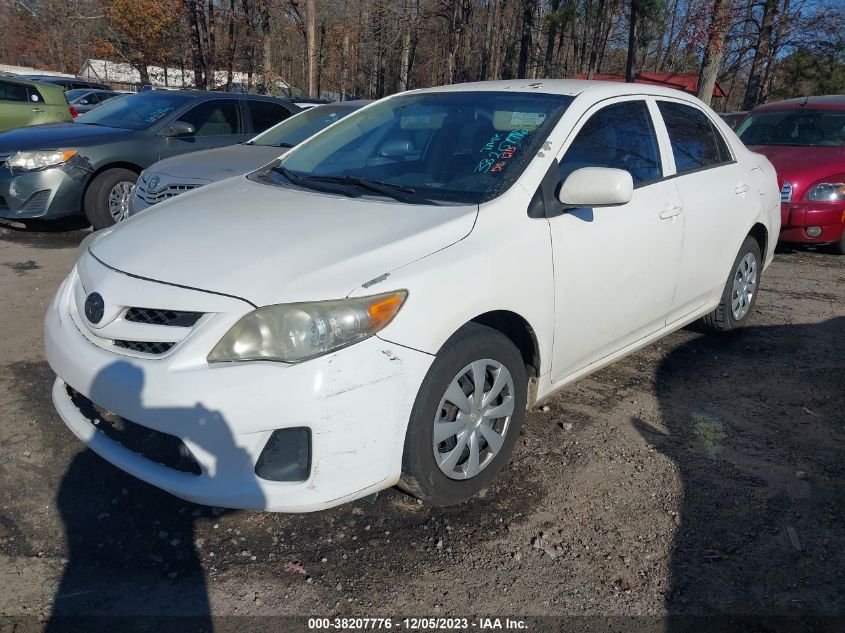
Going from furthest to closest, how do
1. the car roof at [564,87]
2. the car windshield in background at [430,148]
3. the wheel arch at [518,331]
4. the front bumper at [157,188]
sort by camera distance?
the front bumper at [157,188]
the car roof at [564,87]
the car windshield in background at [430,148]
the wheel arch at [518,331]

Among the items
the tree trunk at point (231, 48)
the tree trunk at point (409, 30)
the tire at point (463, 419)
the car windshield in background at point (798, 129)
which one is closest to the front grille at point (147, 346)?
the tire at point (463, 419)

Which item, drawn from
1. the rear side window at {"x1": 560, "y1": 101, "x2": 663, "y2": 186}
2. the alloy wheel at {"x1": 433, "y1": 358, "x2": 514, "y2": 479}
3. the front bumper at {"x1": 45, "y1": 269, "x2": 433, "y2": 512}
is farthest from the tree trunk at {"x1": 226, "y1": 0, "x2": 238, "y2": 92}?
the front bumper at {"x1": 45, "y1": 269, "x2": 433, "y2": 512}

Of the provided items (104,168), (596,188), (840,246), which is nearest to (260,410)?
(596,188)

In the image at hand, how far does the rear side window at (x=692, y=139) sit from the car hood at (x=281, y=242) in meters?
1.85

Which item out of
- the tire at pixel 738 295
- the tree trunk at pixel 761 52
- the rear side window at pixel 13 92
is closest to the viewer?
the tire at pixel 738 295

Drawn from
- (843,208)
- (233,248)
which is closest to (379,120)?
(233,248)

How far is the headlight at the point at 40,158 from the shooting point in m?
7.14

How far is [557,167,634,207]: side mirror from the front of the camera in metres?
3.04

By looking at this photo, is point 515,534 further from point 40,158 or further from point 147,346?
point 40,158

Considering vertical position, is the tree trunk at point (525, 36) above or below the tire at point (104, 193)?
above

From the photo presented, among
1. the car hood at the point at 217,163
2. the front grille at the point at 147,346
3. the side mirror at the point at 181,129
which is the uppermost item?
the side mirror at the point at 181,129

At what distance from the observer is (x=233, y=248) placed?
2.70 metres

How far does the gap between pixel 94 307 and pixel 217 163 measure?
155 inches

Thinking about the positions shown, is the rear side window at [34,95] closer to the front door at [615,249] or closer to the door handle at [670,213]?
the front door at [615,249]
